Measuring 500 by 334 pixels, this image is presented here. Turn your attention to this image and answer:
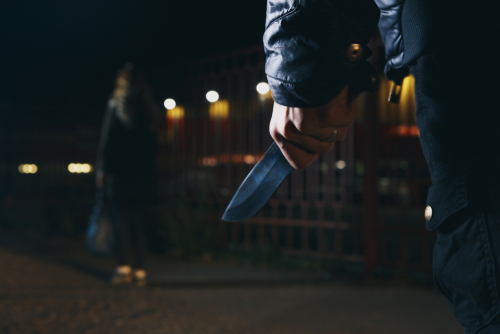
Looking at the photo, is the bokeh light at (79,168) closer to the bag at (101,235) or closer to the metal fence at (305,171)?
the metal fence at (305,171)

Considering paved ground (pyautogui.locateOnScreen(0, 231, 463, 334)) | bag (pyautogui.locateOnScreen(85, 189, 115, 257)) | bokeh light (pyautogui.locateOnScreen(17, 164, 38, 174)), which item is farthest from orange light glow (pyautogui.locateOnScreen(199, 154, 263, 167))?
bokeh light (pyautogui.locateOnScreen(17, 164, 38, 174))

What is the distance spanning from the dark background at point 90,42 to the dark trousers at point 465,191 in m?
6.80

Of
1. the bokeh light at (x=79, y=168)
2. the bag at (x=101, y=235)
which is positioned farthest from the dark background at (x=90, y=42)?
the bag at (x=101, y=235)

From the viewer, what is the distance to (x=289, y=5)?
3.73 ft

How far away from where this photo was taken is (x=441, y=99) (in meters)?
1.14

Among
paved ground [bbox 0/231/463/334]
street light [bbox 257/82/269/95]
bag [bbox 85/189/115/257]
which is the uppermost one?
street light [bbox 257/82/269/95]

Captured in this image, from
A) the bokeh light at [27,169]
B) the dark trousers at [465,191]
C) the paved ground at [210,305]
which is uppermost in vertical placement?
the bokeh light at [27,169]

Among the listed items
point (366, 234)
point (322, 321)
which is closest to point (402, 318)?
point (322, 321)

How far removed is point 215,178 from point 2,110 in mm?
5714

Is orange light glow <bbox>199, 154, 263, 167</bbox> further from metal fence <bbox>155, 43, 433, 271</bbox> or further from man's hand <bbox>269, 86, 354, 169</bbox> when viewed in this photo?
man's hand <bbox>269, 86, 354, 169</bbox>

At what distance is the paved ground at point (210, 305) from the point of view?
322 cm

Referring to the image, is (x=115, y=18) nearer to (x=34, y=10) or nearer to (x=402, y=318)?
(x=34, y=10)

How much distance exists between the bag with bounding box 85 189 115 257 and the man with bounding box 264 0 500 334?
3.61 meters

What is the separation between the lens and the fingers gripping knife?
4.04 feet
